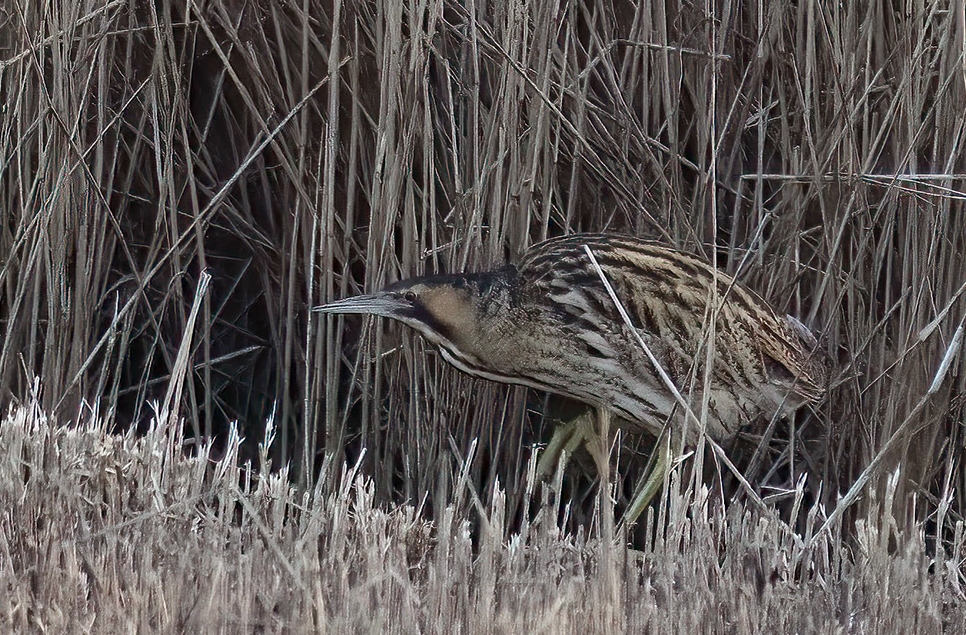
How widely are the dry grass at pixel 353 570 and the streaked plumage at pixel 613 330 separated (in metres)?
0.48

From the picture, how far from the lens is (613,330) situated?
311 centimetres

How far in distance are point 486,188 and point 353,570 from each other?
1.11m

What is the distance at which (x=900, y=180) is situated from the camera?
301 centimetres

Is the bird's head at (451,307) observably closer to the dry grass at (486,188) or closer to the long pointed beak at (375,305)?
the long pointed beak at (375,305)

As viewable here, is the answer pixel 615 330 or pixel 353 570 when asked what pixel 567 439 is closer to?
pixel 615 330

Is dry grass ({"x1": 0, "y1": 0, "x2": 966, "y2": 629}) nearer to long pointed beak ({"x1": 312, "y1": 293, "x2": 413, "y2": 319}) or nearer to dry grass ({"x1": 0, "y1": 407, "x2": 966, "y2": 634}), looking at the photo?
long pointed beak ({"x1": 312, "y1": 293, "x2": 413, "y2": 319})

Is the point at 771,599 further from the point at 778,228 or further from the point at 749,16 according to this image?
the point at 749,16

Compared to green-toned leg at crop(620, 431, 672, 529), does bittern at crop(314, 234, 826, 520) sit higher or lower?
higher

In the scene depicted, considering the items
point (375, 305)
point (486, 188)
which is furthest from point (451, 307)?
point (486, 188)

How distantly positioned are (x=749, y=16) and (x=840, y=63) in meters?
0.30

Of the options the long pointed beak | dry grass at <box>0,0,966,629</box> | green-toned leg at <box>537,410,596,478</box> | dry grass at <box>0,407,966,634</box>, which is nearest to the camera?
dry grass at <box>0,407,966,634</box>

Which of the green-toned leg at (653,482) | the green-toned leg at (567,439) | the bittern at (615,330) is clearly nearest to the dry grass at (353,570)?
the green-toned leg at (653,482)

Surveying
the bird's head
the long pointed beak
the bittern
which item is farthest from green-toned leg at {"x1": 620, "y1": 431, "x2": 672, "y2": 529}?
the long pointed beak

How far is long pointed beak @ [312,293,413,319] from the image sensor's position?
2996mm
